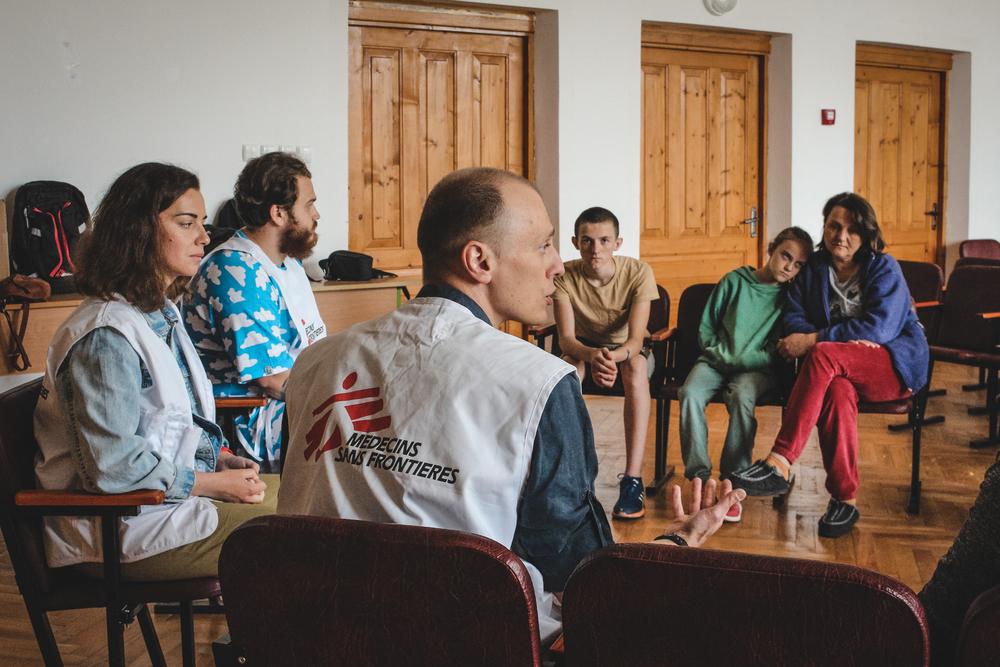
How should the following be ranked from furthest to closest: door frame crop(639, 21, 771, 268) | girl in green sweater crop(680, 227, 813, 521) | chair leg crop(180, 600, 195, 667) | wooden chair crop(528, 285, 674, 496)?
1. door frame crop(639, 21, 771, 268)
2. wooden chair crop(528, 285, 674, 496)
3. girl in green sweater crop(680, 227, 813, 521)
4. chair leg crop(180, 600, 195, 667)

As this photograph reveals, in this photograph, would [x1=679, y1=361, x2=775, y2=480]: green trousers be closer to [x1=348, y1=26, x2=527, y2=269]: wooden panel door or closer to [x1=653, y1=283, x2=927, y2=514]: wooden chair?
[x1=653, y1=283, x2=927, y2=514]: wooden chair

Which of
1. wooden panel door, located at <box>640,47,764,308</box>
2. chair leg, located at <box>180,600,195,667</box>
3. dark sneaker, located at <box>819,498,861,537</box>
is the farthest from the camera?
wooden panel door, located at <box>640,47,764,308</box>

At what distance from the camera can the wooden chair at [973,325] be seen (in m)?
4.78

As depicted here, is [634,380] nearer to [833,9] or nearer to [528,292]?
[528,292]

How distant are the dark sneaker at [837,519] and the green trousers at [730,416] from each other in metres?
0.35

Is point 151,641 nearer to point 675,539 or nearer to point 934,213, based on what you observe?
point 675,539

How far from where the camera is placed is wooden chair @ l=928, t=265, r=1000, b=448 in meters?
4.78

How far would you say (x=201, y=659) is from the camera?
278 centimetres

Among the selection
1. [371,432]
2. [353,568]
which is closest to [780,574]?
[353,568]

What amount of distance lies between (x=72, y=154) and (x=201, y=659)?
3.24 m

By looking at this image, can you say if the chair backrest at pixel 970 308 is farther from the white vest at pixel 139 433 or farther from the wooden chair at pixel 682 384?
the white vest at pixel 139 433

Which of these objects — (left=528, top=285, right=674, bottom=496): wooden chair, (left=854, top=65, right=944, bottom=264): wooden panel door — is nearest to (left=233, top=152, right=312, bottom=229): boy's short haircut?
(left=528, top=285, right=674, bottom=496): wooden chair

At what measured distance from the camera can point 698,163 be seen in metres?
7.61

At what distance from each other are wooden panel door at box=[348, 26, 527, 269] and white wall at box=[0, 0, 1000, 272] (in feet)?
0.75
